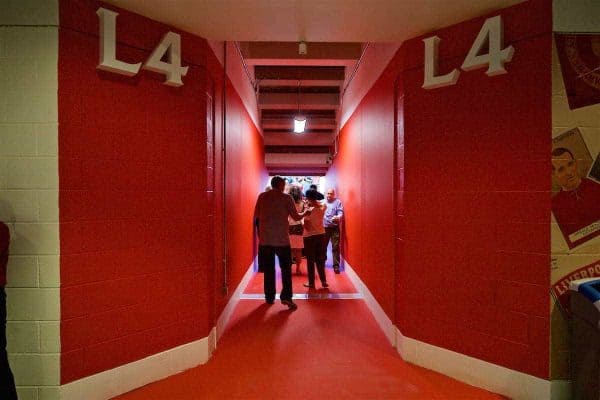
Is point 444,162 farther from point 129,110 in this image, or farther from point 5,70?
point 5,70

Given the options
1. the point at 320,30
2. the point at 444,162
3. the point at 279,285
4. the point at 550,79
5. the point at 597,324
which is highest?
Answer: the point at 320,30

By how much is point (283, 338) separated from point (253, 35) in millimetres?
2989

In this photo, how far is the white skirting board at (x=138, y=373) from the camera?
2.44 meters

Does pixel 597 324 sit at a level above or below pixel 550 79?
below

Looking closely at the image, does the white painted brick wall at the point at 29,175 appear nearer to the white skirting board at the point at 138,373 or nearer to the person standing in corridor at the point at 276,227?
the white skirting board at the point at 138,373

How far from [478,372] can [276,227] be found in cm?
268

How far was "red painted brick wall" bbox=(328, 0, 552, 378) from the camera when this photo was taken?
8.09 ft

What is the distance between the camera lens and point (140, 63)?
2.65 m

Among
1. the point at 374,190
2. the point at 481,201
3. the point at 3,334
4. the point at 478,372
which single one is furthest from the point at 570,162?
the point at 3,334

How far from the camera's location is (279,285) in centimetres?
595

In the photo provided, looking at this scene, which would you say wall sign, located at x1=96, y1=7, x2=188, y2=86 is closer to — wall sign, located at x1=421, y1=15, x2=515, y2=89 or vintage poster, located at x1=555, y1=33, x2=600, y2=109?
wall sign, located at x1=421, y1=15, x2=515, y2=89

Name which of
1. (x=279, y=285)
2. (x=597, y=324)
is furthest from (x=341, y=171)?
(x=597, y=324)

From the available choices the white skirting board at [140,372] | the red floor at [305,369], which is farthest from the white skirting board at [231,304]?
the white skirting board at [140,372]

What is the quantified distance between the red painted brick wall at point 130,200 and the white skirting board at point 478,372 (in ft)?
6.10
